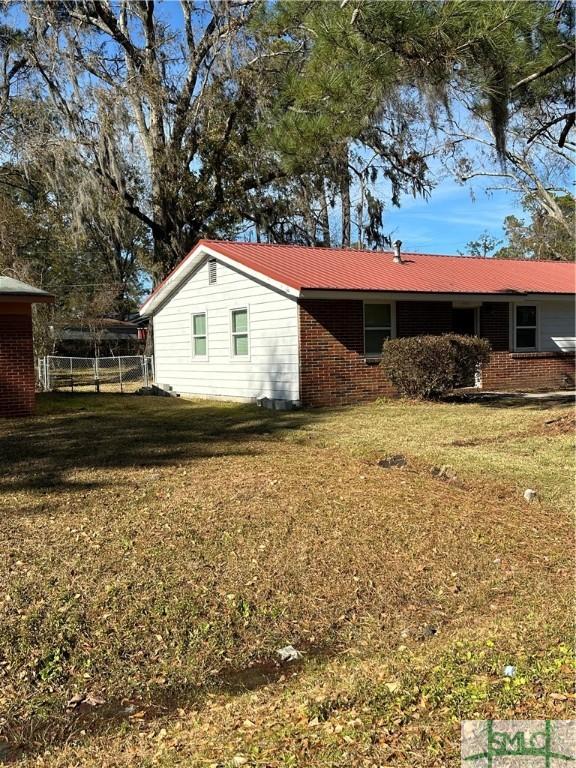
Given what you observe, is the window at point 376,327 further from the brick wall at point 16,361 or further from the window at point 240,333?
the brick wall at point 16,361

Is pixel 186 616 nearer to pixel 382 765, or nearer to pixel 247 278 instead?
pixel 382 765

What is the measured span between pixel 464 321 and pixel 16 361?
10.3 meters

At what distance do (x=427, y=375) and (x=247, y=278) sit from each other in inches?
183

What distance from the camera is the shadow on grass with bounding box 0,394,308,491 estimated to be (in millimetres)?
7805

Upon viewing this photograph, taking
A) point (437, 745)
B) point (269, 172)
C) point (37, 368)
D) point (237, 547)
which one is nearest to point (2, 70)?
point (269, 172)

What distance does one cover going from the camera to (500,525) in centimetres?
557

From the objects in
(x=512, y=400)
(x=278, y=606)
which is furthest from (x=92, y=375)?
(x=278, y=606)

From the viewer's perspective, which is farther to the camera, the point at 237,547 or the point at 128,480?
the point at 128,480

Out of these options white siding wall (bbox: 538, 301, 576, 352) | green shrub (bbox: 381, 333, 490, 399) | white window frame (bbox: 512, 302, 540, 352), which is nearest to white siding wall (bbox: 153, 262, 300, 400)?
green shrub (bbox: 381, 333, 490, 399)

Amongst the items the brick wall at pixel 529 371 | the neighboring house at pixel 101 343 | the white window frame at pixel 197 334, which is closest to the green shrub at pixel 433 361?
the brick wall at pixel 529 371

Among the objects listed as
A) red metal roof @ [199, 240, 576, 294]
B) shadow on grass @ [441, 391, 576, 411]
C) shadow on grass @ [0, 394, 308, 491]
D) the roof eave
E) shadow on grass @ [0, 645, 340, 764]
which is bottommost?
shadow on grass @ [0, 645, 340, 764]

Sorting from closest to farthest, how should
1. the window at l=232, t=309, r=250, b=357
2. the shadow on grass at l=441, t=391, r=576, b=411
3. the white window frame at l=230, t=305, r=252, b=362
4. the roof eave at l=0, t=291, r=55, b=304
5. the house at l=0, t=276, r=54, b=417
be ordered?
1. the roof eave at l=0, t=291, r=55, b=304
2. the house at l=0, t=276, r=54, b=417
3. the shadow on grass at l=441, t=391, r=576, b=411
4. the white window frame at l=230, t=305, r=252, b=362
5. the window at l=232, t=309, r=250, b=357

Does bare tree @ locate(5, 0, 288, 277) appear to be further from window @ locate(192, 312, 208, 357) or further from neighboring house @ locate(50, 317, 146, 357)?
neighboring house @ locate(50, 317, 146, 357)

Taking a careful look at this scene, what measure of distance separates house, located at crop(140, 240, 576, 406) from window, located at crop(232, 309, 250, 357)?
24mm
